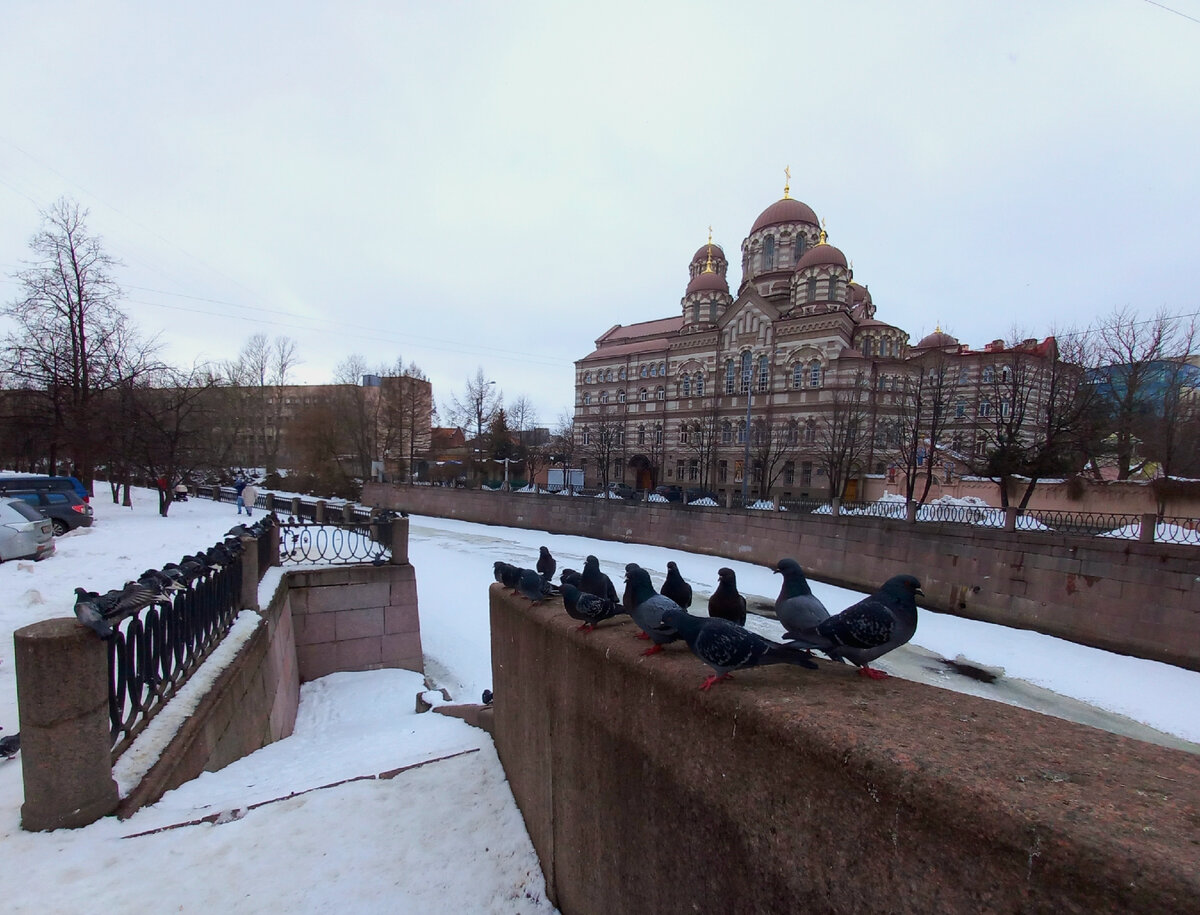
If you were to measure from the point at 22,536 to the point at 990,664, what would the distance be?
759 inches

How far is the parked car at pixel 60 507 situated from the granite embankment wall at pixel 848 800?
1796 cm

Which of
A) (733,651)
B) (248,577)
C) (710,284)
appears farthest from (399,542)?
(710,284)

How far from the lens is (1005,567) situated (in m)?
15.4

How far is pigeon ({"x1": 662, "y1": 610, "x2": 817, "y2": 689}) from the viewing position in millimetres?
1964

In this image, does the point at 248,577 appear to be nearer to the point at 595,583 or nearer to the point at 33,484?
the point at 595,583

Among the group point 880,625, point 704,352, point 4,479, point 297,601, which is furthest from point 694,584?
point 704,352

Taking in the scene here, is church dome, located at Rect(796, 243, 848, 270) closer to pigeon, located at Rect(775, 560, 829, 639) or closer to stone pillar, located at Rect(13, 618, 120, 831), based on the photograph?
pigeon, located at Rect(775, 560, 829, 639)

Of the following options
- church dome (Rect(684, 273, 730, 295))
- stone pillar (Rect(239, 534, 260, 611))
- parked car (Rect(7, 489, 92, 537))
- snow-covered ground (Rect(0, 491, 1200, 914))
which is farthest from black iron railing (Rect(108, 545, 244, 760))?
church dome (Rect(684, 273, 730, 295))

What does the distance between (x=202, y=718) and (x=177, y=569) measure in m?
1.28

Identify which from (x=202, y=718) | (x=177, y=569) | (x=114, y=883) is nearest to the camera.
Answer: (x=114, y=883)

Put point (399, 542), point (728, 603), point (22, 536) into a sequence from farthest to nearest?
point (399, 542), point (22, 536), point (728, 603)

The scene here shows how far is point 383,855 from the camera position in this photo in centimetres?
327

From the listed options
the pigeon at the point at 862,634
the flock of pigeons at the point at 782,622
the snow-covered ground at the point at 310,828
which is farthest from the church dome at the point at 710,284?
the pigeon at the point at 862,634

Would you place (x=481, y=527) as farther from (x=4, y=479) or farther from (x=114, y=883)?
(x=114, y=883)
